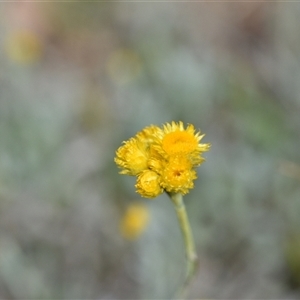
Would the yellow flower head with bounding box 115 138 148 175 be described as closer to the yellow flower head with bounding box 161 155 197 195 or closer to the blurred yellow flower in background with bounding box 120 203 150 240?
the yellow flower head with bounding box 161 155 197 195

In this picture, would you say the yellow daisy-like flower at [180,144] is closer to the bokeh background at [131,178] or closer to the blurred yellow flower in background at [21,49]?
the bokeh background at [131,178]

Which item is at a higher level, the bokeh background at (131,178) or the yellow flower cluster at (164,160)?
the bokeh background at (131,178)

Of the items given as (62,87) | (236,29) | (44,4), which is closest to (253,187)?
(62,87)

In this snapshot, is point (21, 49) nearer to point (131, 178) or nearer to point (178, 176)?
point (131, 178)

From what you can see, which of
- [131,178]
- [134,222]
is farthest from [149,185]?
[131,178]

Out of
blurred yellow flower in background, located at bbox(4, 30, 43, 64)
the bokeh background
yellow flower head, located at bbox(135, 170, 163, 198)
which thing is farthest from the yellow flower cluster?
blurred yellow flower in background, located at bbox(4, 30, 43, 64)

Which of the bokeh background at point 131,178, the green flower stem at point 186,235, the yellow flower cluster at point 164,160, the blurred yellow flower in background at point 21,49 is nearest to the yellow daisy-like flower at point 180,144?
the yellow flower cluster at point 164,160

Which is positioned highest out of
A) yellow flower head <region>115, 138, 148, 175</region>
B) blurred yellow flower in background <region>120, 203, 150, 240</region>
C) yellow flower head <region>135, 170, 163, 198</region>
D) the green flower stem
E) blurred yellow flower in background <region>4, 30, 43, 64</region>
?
blurred yellow flower in background <region>4, 30, 43, 64</region>
